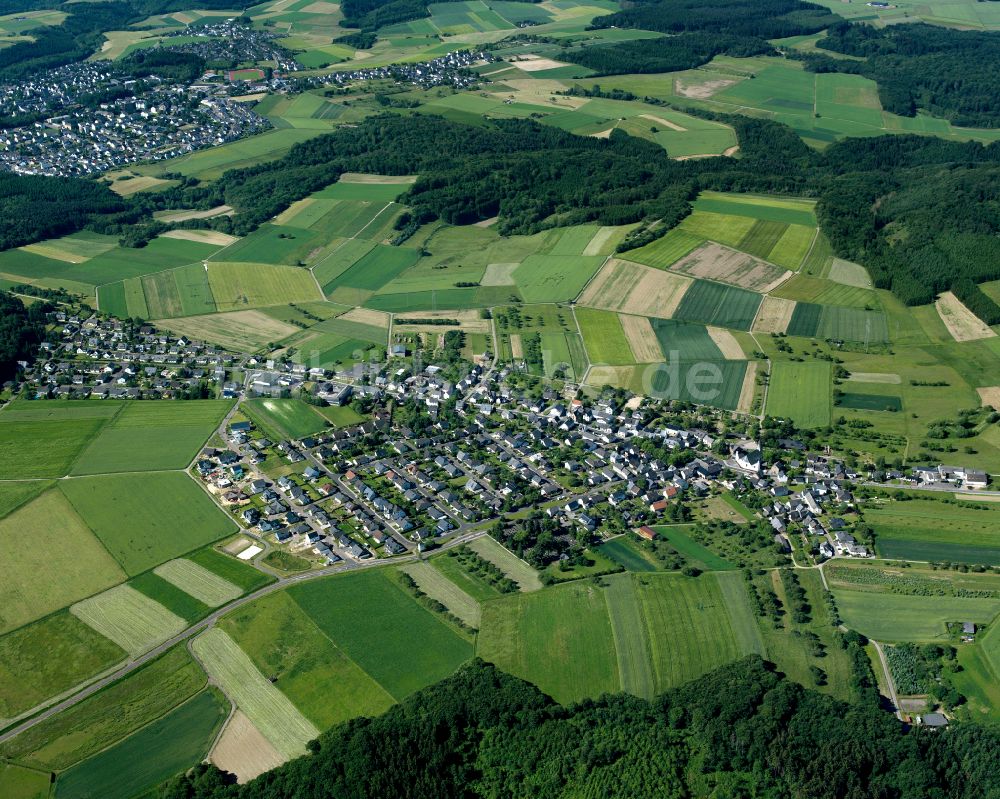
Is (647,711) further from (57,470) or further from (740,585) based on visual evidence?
(57,470)

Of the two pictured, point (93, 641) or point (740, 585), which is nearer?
point (93, 641)

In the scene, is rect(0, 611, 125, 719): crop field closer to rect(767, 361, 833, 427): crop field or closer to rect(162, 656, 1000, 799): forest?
rect(162, 656, 1000, 799): forest

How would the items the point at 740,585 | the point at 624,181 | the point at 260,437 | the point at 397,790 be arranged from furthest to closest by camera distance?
the point at 624,181, the point at 260,437, the point at 740,585, the point at 397,790

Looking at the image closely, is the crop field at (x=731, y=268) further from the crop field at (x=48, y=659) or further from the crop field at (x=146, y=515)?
the crop field at (x=48, y=659)

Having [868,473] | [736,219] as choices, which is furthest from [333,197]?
[868,473]

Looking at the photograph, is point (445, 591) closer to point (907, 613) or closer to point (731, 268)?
point (907, 613)

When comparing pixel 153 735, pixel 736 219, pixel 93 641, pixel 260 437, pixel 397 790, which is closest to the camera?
pixel 397 790
